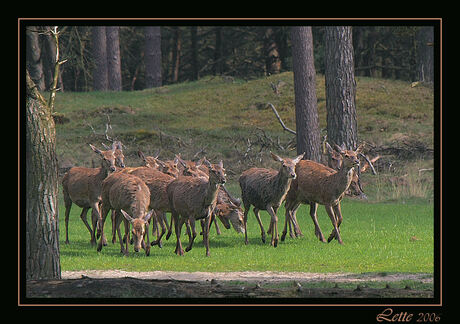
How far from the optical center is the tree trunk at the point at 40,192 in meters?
11.5

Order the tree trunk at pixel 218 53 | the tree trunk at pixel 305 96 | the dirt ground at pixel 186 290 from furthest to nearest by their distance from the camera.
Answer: the tree trunk at pixel 218 53 < the tree trunk at pixel 305 96 < the dirt ground at pixel 186 290

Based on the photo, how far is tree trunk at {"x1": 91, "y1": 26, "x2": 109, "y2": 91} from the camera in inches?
1706

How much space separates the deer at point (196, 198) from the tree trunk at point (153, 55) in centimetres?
2895

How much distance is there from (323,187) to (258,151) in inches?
559

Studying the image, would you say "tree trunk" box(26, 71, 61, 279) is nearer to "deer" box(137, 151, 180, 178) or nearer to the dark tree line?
"deer" box(137, 151, 180, 178)

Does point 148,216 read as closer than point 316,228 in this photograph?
Yes

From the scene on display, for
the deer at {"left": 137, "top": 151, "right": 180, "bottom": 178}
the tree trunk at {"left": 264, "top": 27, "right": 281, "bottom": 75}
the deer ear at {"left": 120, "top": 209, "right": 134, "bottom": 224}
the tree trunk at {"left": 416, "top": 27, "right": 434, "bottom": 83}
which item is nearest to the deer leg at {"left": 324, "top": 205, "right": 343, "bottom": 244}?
the deer ear at {"left": 120, "top": 209, "right": 134, "bottom": 224}

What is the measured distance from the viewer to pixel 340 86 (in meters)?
25.8

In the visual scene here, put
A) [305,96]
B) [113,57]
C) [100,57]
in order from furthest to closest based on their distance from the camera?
[113,57] < [100,57] < [305,96]

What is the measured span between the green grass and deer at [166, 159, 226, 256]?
1.67 feet

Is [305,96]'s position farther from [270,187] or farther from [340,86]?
[270,187]

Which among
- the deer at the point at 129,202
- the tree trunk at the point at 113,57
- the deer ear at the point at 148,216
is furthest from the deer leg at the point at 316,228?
the tree trunk at the point at 113,57

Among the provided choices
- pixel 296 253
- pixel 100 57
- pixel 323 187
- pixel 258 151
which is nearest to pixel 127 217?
pixel 296 253

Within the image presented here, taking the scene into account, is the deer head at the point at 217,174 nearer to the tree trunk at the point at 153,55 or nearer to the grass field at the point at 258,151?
the grass field at the point at 258,151
